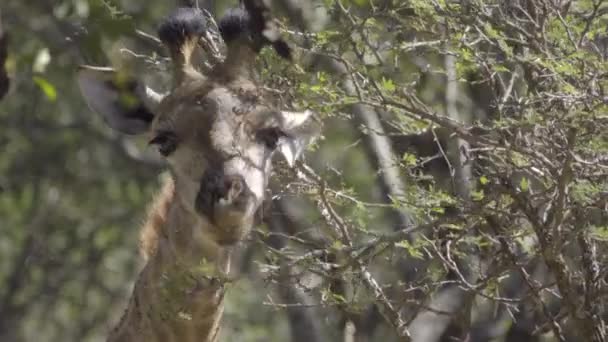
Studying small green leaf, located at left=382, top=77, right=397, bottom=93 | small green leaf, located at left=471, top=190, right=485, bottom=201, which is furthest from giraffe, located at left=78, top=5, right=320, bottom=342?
small green leaf, located at left=471, top=190, right=485, bottom=201

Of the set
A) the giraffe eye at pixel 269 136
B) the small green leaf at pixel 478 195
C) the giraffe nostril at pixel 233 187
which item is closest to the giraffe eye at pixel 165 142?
the giraffe eye at pixel 269 136

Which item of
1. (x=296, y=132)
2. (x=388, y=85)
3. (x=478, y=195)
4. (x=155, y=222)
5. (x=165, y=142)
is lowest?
(x=155, y=222)

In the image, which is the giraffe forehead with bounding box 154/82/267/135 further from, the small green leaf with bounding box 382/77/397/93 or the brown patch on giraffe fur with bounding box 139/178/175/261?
the small green leaf with bounding box 382/77/397/93

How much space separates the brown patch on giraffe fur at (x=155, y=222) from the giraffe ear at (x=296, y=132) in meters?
0.55

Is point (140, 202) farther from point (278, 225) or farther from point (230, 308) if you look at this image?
point (278, 225)

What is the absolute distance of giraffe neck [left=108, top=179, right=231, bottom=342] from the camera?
5.39 meters

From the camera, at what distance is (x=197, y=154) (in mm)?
5469

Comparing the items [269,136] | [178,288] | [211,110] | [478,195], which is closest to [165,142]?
[211,110]

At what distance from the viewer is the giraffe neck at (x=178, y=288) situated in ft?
17.7

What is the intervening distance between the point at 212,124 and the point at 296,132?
377 millimetres

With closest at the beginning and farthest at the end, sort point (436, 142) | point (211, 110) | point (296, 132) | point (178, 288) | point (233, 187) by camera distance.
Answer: point (233, 187) → point (178, 288) → point (211, 110) → point (296, 132) → point (436, 142)

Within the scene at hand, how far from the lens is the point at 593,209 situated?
5180mm

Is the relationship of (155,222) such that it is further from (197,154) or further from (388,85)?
(388,85)

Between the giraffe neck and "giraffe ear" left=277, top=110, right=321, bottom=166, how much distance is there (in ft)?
1.55
